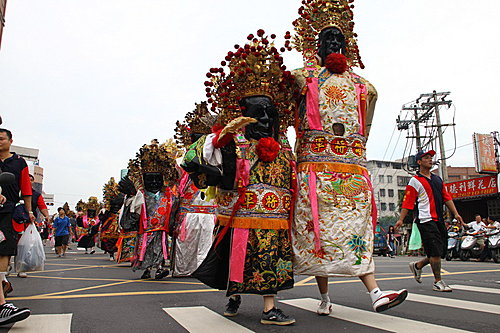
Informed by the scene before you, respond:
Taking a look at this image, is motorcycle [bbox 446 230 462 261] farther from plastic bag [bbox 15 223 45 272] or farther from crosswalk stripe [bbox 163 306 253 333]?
plastic bag [bbox 15 223 45 272]

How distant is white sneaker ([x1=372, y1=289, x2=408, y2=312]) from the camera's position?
329cm

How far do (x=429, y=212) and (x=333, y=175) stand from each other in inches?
102

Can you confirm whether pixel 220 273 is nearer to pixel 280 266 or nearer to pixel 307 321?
pixel 280 266

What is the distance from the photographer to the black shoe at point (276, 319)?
10.8 ft

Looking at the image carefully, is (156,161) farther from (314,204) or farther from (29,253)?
(314,204)

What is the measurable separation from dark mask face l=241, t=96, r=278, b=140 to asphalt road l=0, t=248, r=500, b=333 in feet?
5.32

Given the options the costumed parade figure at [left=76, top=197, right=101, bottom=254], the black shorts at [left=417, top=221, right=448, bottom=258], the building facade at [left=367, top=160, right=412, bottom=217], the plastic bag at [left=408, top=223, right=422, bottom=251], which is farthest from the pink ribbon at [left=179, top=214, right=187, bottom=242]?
the building facade at [left=367, top=160, right=412, bottom=217]

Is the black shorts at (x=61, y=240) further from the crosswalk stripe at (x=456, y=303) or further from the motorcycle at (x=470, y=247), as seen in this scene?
the motorcycle at (x=470, y=247)

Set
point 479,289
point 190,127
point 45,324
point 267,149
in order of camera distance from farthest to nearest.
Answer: point 190,127
point 479,289
point 267,149
point 45,324

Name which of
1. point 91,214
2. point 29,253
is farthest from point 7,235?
point 91,214

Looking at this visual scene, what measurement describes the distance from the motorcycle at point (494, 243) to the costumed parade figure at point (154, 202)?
10.7 m

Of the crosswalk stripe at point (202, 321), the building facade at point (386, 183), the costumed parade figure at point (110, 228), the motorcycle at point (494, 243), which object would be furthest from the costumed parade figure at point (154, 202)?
the building facade at point (386, 183)

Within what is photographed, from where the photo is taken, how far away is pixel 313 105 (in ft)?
12.7

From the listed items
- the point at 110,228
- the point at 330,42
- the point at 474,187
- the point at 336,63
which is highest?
the point at 474,187
